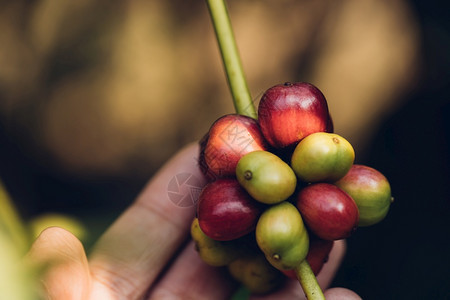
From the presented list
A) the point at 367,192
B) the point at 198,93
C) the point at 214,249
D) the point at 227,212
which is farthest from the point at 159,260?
the point at 198,93

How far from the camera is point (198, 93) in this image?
325cm

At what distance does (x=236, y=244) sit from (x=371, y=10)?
7.18 ft

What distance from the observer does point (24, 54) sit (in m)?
2.93

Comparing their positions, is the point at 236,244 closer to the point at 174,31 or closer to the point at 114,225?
the point at 114,225

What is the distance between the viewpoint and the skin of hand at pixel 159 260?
6.15ft

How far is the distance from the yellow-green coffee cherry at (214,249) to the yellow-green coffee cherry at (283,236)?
0.79 ft

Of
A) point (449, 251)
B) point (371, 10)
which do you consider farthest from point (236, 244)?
point (371, 10)

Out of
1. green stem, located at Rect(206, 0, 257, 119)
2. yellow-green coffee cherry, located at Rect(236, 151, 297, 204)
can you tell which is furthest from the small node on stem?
green stem, located at Rect(206, 0, 257, 119)

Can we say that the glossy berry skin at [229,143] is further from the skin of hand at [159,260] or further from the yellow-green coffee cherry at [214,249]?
the skin of hand at [159,260]

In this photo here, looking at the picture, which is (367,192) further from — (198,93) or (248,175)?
(198,93)

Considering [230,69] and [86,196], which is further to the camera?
[86,196]

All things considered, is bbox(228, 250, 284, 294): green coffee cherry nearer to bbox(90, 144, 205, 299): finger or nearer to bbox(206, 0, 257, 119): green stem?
bbox(90, 144, 205, 299): finger

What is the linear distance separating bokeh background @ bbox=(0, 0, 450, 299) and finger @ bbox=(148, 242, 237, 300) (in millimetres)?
927

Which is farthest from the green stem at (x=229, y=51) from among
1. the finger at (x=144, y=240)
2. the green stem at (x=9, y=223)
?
the green stem at (x=9, y=223)
